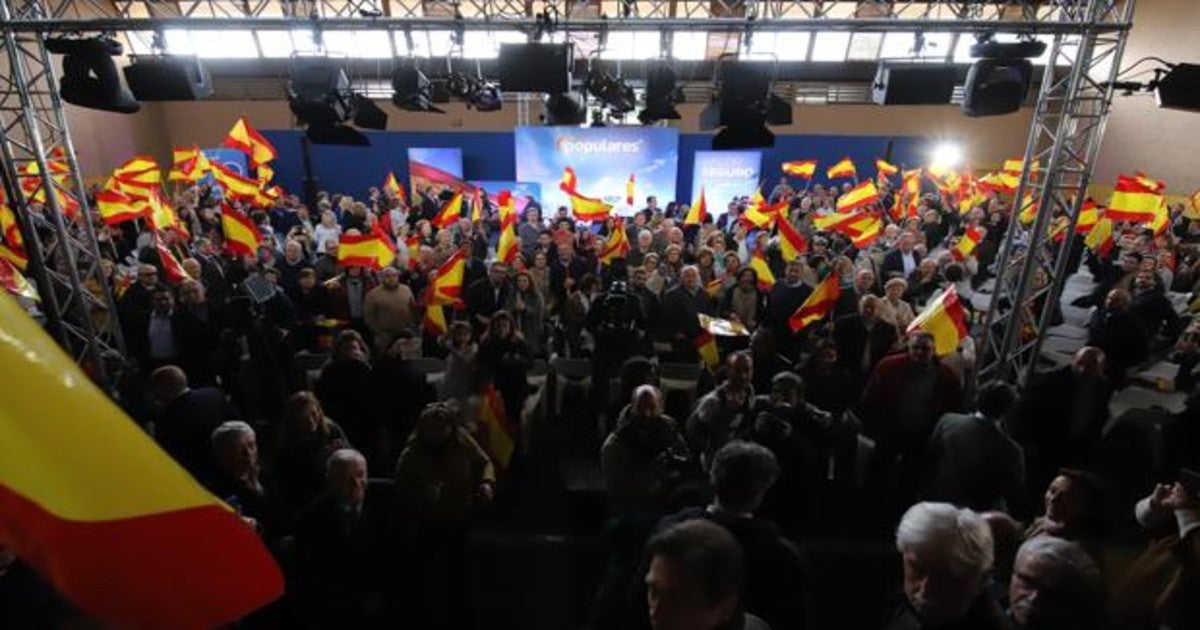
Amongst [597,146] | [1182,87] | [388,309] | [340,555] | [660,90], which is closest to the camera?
[340,555]

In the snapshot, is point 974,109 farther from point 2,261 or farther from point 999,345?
point 2,261

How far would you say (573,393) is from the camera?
681cm

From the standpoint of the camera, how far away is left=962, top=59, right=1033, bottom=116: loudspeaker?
20.9ft

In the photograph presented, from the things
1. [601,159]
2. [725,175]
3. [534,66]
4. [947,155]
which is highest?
[534,66]

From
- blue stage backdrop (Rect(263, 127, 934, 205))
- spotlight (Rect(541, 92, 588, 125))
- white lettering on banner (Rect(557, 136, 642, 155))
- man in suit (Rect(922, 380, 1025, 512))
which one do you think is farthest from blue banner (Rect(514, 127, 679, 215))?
man in suit (Rect(922, 380, 1025, 512))

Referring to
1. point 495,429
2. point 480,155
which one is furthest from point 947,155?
point 495,429

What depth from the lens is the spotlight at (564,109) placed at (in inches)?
327

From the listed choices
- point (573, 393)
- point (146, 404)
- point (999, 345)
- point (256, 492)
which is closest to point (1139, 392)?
point (999, 345)

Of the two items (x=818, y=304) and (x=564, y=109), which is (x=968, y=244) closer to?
(x=818, y=304)

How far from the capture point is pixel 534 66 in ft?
23.8

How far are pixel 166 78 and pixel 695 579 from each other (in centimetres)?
806

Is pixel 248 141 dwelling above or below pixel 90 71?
below

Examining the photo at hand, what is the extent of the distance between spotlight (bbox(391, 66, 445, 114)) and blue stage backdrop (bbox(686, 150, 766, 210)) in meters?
10.3

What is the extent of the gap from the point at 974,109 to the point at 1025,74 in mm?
515
